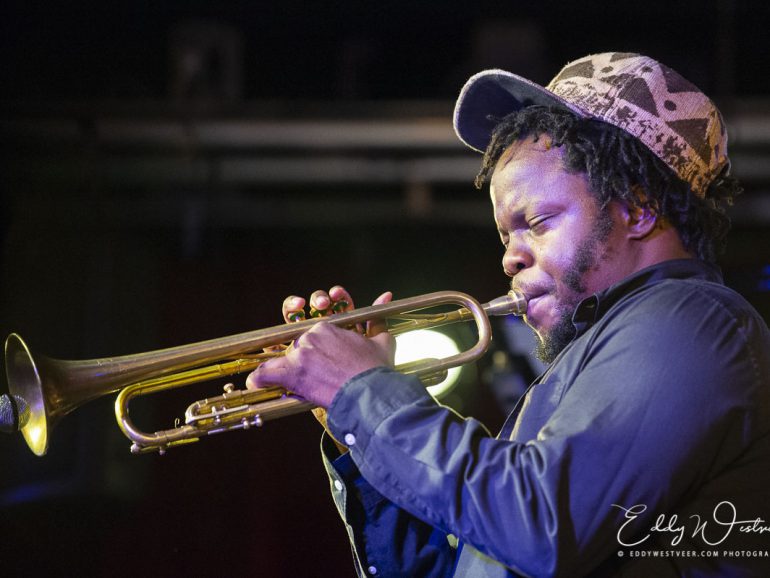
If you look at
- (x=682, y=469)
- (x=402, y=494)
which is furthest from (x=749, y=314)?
(x=402, y=494)

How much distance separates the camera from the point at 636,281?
6.61 feet

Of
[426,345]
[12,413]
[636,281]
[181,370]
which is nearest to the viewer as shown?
[636,281]

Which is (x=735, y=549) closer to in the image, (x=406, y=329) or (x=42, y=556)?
(x=406, y=329)

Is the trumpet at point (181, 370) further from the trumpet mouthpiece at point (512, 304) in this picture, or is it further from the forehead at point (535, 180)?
the forehead at point (535, 180)

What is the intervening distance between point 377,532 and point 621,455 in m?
1.00

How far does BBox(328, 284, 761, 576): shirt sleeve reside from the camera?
1.57 m

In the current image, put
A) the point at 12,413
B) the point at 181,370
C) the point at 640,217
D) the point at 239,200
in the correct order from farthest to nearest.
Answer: the point at 239,200
the point at 181,370
the point at 12,413
the point at 640,217

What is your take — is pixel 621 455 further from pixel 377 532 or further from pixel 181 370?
pixel 181 370

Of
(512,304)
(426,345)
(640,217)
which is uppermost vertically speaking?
(640,217)

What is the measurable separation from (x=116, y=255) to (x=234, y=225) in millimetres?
726

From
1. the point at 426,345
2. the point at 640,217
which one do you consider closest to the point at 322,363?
the point at 640,217

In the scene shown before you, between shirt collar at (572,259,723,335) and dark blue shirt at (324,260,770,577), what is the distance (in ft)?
0.45

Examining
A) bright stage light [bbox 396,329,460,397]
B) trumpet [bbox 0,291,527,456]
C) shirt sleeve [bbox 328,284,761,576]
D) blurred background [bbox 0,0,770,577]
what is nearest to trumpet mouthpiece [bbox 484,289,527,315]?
trumpet [bbox 0,291,527,456]

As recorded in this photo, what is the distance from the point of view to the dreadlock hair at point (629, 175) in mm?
2160
